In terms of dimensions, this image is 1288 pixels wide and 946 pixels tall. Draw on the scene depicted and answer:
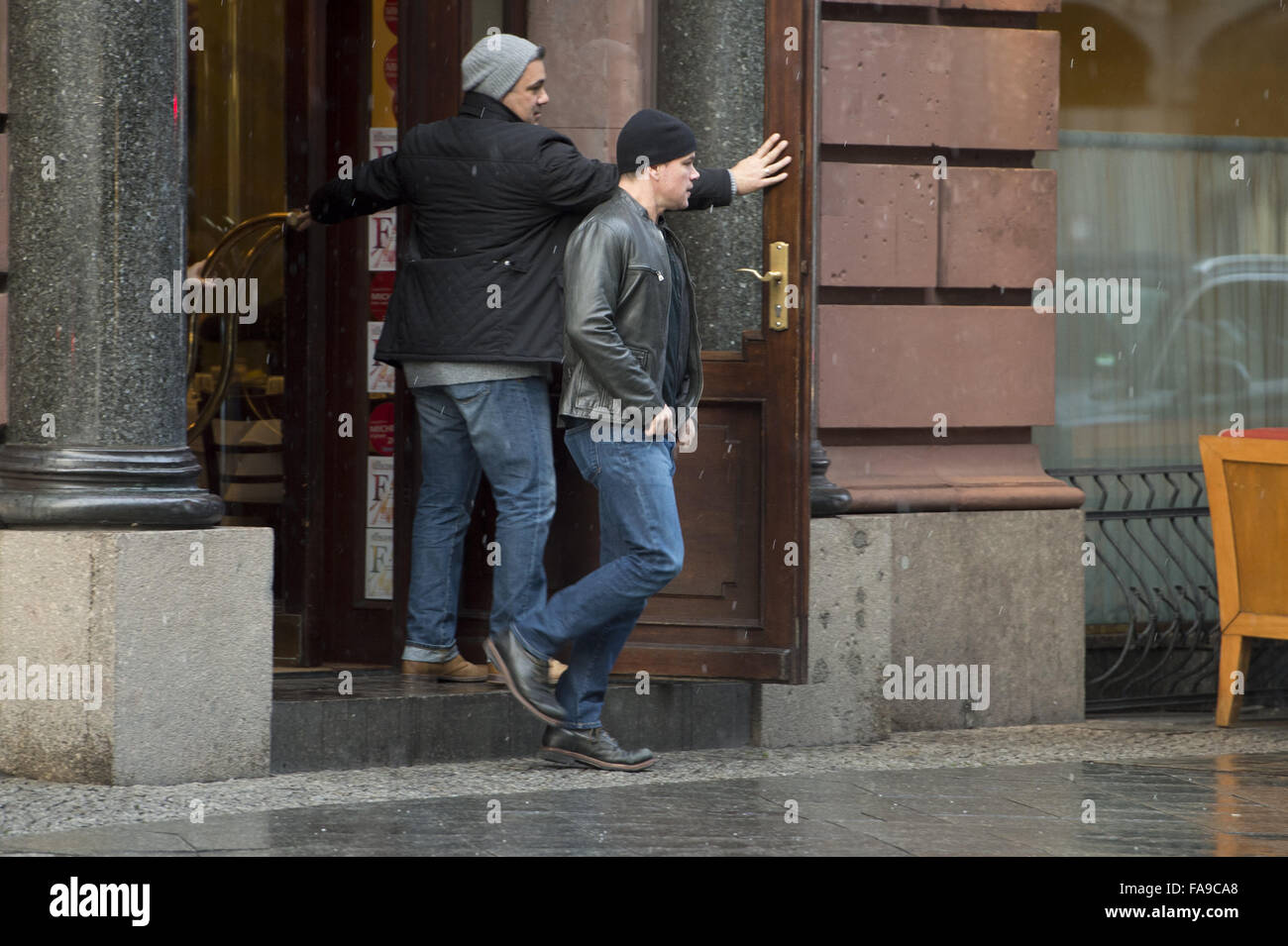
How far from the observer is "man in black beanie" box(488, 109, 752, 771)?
18.7 ft

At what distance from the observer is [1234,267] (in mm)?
9391

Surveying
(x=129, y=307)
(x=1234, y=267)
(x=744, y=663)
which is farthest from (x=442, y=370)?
(x=1234, y=267)

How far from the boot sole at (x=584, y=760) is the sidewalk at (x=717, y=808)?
32mm

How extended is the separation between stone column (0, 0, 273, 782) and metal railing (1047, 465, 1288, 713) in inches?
166

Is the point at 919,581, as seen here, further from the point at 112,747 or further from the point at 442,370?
the point at 112,747

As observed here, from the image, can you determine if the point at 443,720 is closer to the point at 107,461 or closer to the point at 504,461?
the point at 504,461

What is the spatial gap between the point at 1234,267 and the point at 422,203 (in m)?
4.75

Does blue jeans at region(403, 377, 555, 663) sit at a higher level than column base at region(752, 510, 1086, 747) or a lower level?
higher

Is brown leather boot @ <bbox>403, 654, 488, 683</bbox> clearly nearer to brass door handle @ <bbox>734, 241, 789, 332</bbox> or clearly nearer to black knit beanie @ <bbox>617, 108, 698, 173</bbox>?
brass door handle @ <bbox>734, 241, 789, 332</bbox>

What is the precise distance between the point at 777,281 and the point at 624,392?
0.99 metres

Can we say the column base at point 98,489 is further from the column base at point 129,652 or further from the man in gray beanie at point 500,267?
the man in gray beanie at point 500,267
